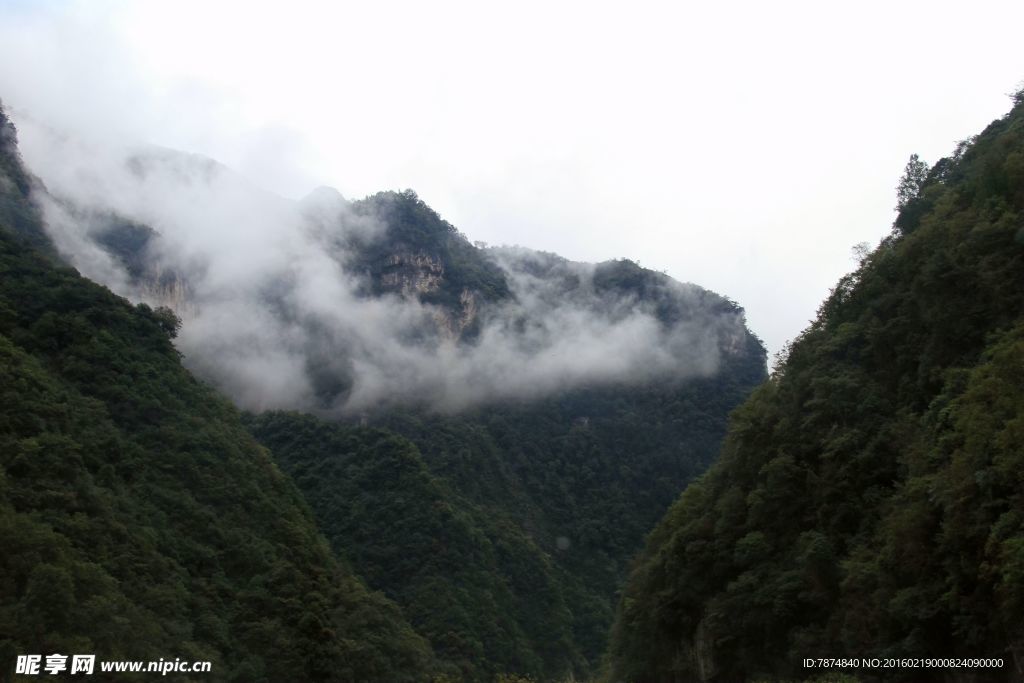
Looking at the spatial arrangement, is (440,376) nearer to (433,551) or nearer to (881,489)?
(433,551)

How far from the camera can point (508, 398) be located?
99.7 metres

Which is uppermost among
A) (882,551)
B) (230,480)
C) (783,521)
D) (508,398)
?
(508,398)

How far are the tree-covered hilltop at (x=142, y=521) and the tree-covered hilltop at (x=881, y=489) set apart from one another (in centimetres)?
1222

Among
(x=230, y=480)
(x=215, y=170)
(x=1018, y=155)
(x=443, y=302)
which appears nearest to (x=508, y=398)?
(x=443, y=302)

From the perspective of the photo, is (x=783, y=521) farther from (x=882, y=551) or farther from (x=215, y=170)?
(x=215, y=170)

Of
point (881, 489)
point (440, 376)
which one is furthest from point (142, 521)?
point (440, 376)

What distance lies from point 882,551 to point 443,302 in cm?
8551

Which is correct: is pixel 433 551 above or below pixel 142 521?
above

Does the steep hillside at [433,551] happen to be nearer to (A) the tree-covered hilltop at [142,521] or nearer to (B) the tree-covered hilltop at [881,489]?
(A) the tree-covered hilltop at [142,521]

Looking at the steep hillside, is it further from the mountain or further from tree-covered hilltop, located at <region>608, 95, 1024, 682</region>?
tree-covered hilltop, located at <region>608, 95, 1024, 682</region>

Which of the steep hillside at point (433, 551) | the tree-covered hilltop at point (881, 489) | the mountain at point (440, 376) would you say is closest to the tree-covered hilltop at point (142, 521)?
the mountain at point (440, 376)

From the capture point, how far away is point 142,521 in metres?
32.6

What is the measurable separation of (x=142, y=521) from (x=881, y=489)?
24028 millimetres

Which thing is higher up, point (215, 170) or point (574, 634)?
point (215, 170)
